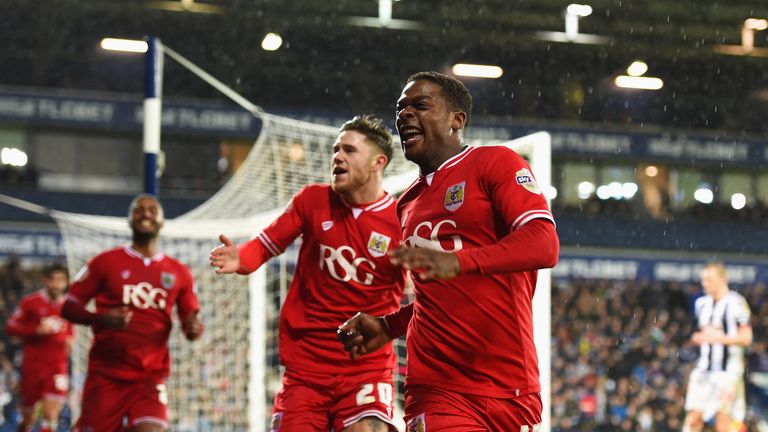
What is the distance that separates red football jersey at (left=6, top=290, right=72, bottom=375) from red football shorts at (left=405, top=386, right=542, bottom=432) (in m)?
8.56

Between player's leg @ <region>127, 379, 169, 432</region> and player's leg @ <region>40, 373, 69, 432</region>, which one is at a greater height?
player's leg @ <region>40, 373, 69, 432</region>

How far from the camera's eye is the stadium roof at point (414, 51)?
24.0 metres

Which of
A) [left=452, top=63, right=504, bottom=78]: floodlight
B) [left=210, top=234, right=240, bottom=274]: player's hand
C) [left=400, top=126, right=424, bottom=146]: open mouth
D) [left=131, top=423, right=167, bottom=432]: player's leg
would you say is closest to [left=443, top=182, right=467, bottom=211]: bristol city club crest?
[left=400, top=126, right=424, bottom=146]: open mouth

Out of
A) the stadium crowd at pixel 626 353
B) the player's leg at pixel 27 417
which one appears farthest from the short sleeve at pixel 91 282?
the stadium crowd at pixel 626 353

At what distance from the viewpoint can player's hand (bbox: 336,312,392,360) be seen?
A: 3.60 m

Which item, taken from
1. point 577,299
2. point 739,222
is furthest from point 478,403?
point 739,222

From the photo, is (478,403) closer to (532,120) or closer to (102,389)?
(102,389)

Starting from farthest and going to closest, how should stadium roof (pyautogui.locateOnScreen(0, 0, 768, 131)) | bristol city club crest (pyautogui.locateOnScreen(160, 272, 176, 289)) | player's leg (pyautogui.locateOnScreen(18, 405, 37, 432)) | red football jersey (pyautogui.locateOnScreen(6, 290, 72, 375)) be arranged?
stadium roof (pyautogui.locateOnScreen(0, 0, 768, 131)) < red football jersey (pyautogui.locateOnScreen(6, 290, 72, 375)) < player's leg (pyautogui.locateOnScreen(18, 405, 37, 432)) < bristol city club crest (pyautogui.locateOnScreen(160, 272, 176, 289))

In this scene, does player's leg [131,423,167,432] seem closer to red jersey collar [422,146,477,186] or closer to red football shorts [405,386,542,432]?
red football shorts [405,386,542,432]

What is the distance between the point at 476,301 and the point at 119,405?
3.54 m

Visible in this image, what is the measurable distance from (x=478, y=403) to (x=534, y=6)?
2267cm

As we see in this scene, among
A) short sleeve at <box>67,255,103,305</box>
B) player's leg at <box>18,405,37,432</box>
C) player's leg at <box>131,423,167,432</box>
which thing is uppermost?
short sleeve at <box>67,255,103,305</box>

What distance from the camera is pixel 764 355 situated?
70.9ft

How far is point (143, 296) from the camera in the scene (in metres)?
6.37
